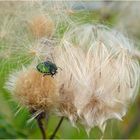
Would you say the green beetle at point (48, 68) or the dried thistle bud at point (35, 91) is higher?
the green beetle at point (48, 68)

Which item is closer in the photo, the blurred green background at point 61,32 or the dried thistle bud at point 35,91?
the dried thistle bud at point 35,91

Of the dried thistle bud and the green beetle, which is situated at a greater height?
the green beetle

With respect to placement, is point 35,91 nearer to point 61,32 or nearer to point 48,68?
point 48,68

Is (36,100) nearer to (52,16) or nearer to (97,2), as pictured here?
(52,16)

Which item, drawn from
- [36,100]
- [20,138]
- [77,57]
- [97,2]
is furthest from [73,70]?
[97,2]

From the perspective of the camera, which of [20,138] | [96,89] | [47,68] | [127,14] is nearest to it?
[47,68]
